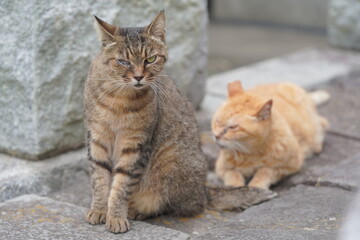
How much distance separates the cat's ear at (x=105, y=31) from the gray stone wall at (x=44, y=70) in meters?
0.74

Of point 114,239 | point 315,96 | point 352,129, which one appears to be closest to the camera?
point 114,239

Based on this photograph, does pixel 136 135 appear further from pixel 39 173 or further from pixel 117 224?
pixel 39 173

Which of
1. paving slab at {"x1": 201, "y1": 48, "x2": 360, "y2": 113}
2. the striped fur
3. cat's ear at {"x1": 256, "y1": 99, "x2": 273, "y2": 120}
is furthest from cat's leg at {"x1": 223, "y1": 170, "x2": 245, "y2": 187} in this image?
paving slab at {"x1": 201, "y1": 48, "x2": 360, "y2": 113}

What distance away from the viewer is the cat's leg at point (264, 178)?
172 inches

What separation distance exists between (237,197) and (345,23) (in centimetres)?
445

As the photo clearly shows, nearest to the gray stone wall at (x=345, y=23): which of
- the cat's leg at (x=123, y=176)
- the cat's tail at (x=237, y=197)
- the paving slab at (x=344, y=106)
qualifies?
the paving slab at (x=344, y=106)

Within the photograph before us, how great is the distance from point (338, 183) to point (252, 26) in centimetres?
677

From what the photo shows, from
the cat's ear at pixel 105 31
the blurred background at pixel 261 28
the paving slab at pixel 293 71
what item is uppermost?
the cat's ear at pixel 105 31

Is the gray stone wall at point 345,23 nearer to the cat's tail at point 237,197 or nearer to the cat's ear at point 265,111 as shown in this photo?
the cat's ear at point 265,111

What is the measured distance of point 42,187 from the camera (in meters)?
4.17

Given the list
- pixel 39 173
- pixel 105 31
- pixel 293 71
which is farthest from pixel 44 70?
pixel 293 71

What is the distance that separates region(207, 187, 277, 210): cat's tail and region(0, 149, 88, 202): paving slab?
1008 millimetres

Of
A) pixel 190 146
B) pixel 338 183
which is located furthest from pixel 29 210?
pixel 338 183

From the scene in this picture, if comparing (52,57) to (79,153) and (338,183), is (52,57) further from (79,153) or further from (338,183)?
(338,183)
